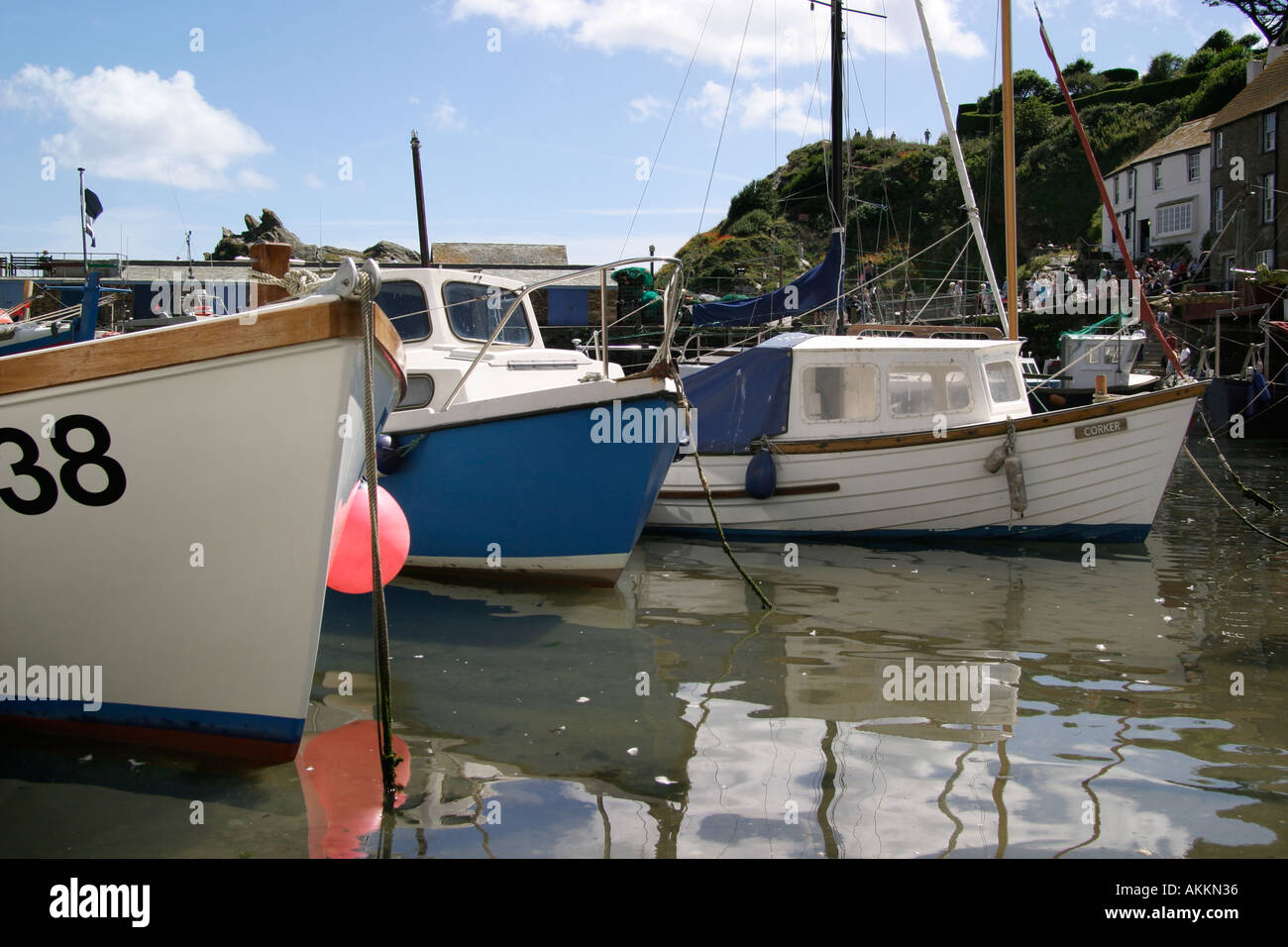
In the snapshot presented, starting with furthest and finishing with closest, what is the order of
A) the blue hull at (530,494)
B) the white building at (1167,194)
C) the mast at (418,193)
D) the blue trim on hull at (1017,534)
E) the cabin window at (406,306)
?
1. the white building at (1167,194)
2. the mast at (418,193)
3. the blue trim on hull at (1017,534)
4. the cabin window at (406,306)
5. the blue hull at (530,494)

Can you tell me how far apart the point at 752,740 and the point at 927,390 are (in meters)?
6.55

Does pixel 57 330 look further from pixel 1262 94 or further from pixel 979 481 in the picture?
pixel 1262 94

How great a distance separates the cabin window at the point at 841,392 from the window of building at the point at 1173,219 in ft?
129

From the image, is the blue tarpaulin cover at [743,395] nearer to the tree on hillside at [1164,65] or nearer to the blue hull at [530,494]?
the blue hull at [530,494]

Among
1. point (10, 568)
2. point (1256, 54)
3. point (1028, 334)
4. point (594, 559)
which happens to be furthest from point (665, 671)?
point (1256, 54)

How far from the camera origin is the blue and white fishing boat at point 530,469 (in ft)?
25.3

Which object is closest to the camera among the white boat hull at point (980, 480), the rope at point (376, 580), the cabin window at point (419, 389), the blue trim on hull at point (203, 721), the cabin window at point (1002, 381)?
the rope at point (376, 580)

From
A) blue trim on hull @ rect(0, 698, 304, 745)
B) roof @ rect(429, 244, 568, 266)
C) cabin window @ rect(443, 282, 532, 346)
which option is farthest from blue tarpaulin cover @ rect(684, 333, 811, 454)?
roof @ rect(429, 244, 568, 266)

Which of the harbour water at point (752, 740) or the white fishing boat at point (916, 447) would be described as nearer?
the harbour water at point (752, 740)

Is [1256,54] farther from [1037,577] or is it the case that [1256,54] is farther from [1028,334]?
[1037,577]

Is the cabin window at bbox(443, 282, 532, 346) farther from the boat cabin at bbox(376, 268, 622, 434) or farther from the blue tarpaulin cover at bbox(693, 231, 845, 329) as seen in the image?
the blue tarpaulin cover at bbox(693, 231, 845, 329)

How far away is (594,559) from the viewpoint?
27.2ft

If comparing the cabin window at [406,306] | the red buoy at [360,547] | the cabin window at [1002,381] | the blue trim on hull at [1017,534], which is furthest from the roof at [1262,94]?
the red buoy at [360,547]

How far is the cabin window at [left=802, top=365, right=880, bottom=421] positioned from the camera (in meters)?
10.7
